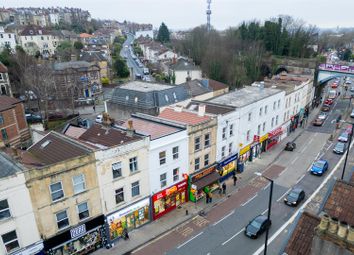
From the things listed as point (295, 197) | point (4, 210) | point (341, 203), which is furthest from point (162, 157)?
point (341, 203)

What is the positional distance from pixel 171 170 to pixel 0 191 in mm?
13948

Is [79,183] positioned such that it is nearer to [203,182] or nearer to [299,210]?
[203,182]

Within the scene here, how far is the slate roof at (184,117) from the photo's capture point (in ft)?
97.3

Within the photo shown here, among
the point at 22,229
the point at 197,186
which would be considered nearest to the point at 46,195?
the point at 22,229

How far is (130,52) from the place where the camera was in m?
131

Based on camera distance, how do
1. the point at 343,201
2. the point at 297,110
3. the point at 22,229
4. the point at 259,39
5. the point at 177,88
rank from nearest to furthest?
the point at 343,201, the point at 22,229, the point at 177,88, the point at 297,110, the point at 259,39

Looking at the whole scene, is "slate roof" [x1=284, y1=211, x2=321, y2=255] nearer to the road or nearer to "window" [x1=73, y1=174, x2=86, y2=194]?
the road

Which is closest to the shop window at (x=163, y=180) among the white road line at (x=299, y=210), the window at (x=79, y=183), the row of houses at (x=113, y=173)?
the row of houses at (x=113, y=173)

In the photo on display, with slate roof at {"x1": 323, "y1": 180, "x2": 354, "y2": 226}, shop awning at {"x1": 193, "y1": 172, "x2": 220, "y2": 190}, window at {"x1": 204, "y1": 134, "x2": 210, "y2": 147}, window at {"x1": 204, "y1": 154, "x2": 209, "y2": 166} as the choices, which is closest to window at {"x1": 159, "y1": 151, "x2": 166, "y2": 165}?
shop awning at {"x1": 193, "y1": 172, "x2": 220, "y2": 190}

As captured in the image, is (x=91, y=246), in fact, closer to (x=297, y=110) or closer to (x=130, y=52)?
(x=297, y=110)

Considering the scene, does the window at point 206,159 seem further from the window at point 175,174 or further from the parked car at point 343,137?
the parked car at point 343,137

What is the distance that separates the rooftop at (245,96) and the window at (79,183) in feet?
69.6

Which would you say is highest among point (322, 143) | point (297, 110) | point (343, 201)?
point (343, 201)

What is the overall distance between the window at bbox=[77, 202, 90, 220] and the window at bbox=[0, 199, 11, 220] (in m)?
4.68
